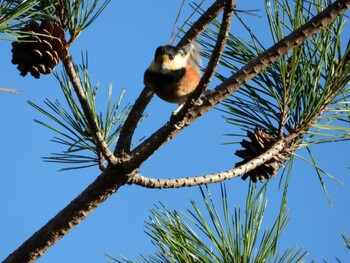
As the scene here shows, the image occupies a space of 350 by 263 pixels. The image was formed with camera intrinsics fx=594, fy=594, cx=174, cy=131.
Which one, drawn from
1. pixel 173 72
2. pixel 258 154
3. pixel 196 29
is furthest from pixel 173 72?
pixel 258 154

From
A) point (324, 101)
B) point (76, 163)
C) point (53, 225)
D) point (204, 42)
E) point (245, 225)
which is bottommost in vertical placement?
point (53, 225)

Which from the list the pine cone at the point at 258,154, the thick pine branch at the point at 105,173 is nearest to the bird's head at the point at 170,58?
the pine cone at the point at 258,154

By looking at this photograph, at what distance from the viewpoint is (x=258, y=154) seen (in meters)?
1.53

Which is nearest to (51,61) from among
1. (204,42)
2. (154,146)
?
(154,146)

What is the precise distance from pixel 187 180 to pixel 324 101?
1.55ft

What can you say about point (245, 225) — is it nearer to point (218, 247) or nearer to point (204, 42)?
point (218, 247)

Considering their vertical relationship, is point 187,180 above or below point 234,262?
above

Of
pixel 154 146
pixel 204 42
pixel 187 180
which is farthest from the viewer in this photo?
pixel 204 42

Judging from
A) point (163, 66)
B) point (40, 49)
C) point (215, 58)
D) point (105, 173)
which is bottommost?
point (105, 173)

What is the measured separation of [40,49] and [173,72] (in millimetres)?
505

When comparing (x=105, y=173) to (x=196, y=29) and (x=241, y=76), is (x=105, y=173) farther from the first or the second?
(x=196, y=29)

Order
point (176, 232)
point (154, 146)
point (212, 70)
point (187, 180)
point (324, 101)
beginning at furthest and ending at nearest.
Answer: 1. point (324, 101)
2. point (176, 232)
3. point (187, 180)
4. point (154, 146)
5. point (212, 70)

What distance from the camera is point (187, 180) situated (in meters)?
1.30

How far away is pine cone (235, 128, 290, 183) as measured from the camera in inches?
60.6
